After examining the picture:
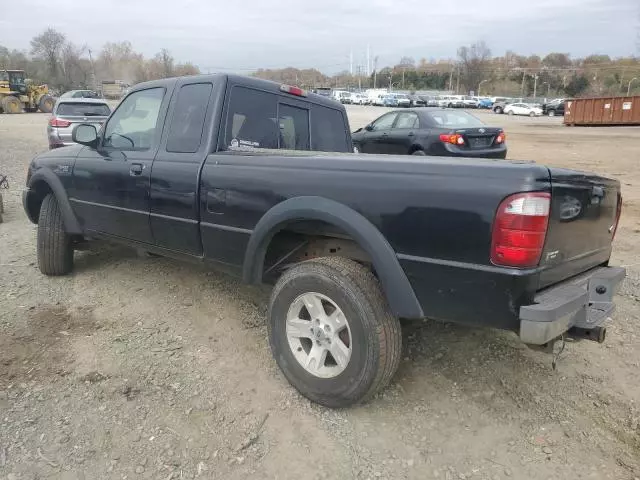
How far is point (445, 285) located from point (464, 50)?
12352cm

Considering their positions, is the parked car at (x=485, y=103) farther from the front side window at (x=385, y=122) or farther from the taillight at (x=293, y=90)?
the taillight at (x=293, y=90)

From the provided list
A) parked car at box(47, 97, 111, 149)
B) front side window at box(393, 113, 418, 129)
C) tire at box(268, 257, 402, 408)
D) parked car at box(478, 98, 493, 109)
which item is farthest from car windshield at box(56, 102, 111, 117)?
parked car at box(478, 98, 493, 109)

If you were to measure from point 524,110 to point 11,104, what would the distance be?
44698 millimetres

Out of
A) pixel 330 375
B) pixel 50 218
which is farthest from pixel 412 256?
pixel 50 218

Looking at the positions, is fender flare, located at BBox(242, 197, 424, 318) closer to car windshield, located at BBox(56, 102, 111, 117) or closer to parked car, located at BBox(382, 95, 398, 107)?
car windshield, located at BBox(56, 102, 111, 117)

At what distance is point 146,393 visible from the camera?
305cm

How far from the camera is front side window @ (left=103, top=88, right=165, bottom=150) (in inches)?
158

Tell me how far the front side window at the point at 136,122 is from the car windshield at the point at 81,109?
10216mm

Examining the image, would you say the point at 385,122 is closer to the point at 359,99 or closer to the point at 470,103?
the point at 470,103

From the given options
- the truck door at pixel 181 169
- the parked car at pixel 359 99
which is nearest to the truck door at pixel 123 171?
the truck door at pixel 181 169

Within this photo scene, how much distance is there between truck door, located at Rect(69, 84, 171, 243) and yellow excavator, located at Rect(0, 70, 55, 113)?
135 feet

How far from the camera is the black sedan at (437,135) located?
9914mm

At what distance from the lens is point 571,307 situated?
7.90 ft

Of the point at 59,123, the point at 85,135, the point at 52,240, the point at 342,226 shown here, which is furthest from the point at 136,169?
the point at 59,123
